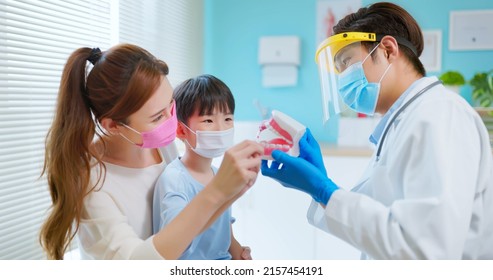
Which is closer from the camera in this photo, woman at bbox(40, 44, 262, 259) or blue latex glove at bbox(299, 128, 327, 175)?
woman at bbox(40, 44, 262, 259)

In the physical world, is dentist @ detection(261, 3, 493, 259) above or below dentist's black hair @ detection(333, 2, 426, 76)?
below

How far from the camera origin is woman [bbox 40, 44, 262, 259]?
1.05 metres

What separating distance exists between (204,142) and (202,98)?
132 mm

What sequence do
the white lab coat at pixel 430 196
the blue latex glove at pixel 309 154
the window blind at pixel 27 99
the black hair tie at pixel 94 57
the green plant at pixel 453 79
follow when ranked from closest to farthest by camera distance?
1. the white lab coat at pixel 430 196
2. the black hair tie at pixel 94 57
3. the blue latex glove at pixel 309 154
4. the window blind at pixel 27 99
5. the green plant at pixel 453 79

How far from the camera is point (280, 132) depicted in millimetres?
1285

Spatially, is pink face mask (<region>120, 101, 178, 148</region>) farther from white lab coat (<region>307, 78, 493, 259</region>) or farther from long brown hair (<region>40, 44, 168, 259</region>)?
white lab coat (<region>307, 78, 493, 259</region>)

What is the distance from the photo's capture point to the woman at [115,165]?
41.5 inches

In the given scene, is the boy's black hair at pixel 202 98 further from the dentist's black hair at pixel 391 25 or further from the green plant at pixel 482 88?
the green plant at pixel 482 88

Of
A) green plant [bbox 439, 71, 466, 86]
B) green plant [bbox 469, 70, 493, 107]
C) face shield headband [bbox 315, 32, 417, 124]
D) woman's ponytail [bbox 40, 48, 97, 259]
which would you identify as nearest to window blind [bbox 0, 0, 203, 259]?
woman's ponytail [bbox 40, 48, 97, 259]

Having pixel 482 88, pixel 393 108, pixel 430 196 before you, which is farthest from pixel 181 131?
pixel 482 88

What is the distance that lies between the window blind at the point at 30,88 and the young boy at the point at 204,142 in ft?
1.72

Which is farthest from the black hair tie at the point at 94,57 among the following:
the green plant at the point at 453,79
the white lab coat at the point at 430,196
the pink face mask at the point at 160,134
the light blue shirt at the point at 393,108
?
the green plant at the point at 453,79

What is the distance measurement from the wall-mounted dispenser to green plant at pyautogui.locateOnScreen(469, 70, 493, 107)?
3.80 feet
